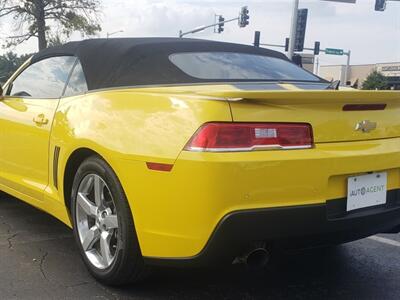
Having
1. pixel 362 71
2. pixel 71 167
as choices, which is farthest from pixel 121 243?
pixel 362 71

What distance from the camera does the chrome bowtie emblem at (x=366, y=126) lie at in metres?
2.80

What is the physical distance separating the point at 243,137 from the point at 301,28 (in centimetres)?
2219

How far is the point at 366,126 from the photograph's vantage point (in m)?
2.83

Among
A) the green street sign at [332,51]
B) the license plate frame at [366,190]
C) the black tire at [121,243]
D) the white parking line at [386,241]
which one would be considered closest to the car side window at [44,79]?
the black tire at [121,243]

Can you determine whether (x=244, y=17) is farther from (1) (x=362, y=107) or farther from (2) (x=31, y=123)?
(1) (x=362, y=107)

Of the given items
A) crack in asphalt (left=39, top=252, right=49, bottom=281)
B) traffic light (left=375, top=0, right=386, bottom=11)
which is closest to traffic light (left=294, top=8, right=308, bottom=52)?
traffic light (left=375, top=0, right=386, bottom=11)

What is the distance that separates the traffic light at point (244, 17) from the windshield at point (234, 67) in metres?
23.6

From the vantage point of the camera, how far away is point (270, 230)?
8.25ft

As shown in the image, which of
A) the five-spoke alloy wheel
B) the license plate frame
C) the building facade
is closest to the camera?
the license plate frame

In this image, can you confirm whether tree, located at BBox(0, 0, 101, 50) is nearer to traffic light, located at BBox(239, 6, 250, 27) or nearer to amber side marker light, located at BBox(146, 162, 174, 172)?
traffic light, located at BBox(239, 6, 250, 27)

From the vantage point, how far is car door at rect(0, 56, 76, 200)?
3.66 m

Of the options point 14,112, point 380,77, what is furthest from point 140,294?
point 380,77

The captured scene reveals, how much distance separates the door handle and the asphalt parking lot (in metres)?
0.88

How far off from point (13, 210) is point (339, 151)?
3205mm
